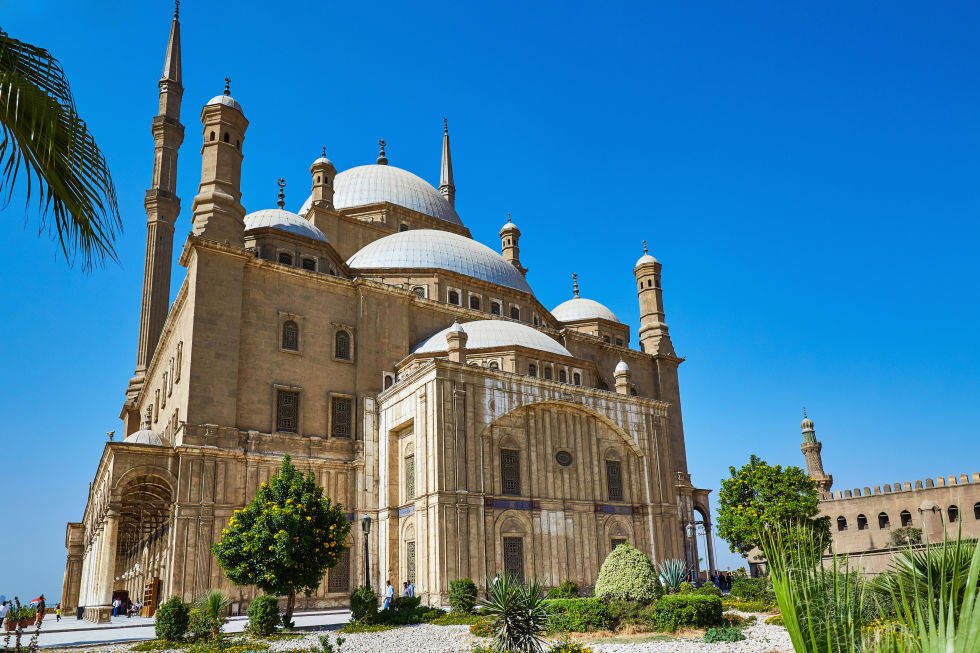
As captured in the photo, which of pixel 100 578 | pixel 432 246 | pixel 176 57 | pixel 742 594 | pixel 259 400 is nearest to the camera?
pixel 742 594

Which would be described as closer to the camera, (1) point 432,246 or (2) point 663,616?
(2) point 663,616

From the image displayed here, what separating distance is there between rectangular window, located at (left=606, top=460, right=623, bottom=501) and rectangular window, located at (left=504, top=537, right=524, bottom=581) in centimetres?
452

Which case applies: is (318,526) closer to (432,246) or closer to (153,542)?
(153,542)

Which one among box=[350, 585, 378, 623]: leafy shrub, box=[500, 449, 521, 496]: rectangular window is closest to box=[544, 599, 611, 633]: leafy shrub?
box=[350, 585, 378, 623]: leafy shrub

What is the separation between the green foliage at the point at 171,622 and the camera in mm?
15211

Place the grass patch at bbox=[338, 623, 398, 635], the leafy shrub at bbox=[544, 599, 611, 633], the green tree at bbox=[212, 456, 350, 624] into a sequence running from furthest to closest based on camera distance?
1. the green tree at bbox=[212, 456, 350, 624]
2. the grass patch at bbox=[338, 623, 398, 635]
3. the leafy shrub at bbox=[544, 599, 611, 633]

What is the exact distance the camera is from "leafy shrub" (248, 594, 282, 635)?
51.6ft

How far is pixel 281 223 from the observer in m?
30.4

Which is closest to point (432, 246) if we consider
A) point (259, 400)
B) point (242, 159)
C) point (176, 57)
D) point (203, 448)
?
point (242, 159)

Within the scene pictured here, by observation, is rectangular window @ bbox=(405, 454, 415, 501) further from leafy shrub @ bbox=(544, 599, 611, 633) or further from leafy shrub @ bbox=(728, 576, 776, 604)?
leafy shrub @ bbox=(728, 576, 776, 604)

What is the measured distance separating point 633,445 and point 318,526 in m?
14.3

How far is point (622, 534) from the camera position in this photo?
27.3m

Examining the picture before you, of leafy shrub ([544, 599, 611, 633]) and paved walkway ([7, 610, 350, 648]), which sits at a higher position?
leafy shrub ([544, 599, 611, 633])

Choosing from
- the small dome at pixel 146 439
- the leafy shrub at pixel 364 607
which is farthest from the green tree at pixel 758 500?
the small dome at pixel 146 439
